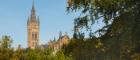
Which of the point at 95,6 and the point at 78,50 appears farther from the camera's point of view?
the point at 78,50

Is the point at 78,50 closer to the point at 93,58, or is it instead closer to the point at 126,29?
the point at 93,58

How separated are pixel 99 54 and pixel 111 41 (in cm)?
113

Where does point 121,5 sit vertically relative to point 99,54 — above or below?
above

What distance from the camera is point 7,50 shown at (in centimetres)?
5909

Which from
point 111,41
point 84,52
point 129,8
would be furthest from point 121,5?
point 84,52

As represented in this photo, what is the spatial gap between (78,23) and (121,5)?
281 cm

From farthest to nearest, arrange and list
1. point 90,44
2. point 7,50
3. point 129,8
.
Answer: point 7,50, point 90,44, point 129,8

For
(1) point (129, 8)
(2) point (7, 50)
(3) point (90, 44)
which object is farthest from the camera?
(2) point (7, 50)

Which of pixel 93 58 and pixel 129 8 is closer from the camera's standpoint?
pixel 129 8

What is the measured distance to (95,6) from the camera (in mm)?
24844

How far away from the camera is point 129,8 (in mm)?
24188

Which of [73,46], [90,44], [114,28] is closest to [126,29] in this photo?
[114,28]

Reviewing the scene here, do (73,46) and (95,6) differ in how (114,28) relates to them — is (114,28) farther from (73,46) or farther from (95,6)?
(73,46)

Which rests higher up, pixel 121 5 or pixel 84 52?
pixel 121 5
